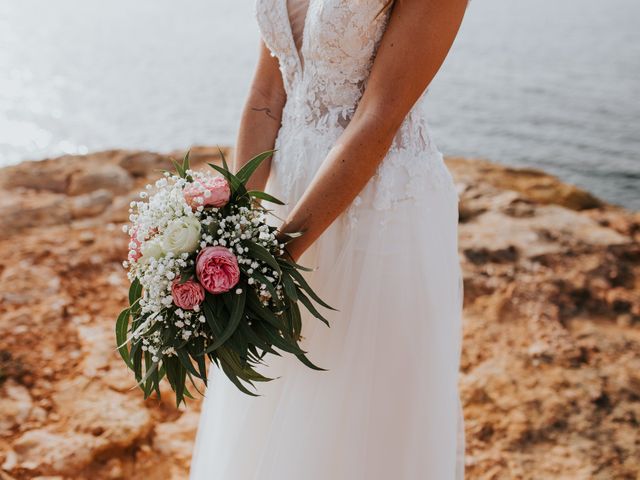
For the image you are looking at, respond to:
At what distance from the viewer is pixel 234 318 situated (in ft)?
5.07

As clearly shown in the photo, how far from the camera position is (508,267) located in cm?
405

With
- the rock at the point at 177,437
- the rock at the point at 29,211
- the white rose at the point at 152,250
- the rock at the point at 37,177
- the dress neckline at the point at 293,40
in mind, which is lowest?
the rock at the point at 177,437

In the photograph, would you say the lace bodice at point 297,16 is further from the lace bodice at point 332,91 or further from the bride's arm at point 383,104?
the bride's arm at point 383,104

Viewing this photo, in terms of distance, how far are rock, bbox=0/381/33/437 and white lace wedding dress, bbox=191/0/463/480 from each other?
1415 mm

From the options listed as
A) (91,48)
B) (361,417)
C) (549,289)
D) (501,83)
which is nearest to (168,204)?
(361,417)

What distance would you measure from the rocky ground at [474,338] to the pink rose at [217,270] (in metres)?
0.87

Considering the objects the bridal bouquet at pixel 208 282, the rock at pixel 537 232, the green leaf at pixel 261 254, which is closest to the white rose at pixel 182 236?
the bridal bouquet at pixel 208 282

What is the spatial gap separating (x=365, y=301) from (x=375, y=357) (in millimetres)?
171

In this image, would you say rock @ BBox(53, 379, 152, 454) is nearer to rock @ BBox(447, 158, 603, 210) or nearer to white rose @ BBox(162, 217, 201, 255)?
white rose @ BBox(162, 217, 201, 255)

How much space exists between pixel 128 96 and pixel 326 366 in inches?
351

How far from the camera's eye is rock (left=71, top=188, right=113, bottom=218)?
180 inches

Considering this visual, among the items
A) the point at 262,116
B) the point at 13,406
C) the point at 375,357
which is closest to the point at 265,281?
the point at 375,357

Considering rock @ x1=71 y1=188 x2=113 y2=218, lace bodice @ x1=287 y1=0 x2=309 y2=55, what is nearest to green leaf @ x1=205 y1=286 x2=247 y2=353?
lace bodice @ x1=287 y1=0 x2=309 y2=55

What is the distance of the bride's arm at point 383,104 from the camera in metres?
1.62
